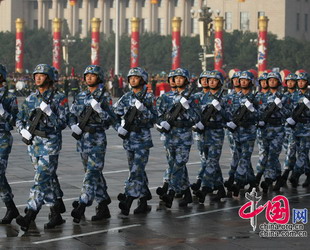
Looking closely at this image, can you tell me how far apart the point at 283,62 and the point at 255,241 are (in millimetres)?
78256

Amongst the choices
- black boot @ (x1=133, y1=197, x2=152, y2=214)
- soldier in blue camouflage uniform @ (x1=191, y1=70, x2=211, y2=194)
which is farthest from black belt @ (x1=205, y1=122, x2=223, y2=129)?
black boot @ (x1=133, y1=197, x2=152, y2=214)

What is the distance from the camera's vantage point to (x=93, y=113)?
12977 millimetres

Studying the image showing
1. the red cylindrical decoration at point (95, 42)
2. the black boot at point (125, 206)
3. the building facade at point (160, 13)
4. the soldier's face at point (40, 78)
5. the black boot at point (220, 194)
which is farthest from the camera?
the building facade at point (160, 13)

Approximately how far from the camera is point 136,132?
44.9 feet

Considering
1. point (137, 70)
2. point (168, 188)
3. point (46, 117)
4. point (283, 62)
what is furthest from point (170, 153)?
point (283, 62)

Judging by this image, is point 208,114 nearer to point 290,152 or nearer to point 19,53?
point 290,152

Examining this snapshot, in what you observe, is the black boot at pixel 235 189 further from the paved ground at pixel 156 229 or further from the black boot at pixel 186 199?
the black boot at pixel 186 199

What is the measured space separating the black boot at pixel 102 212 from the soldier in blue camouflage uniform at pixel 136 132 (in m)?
0.53

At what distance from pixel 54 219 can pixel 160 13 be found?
387 ft

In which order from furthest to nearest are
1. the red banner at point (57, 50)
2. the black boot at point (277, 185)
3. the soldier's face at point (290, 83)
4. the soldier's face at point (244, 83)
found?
the red banner at point (57, 50), the soldier's face at point (290, 83), the black boot at point (277, 185), the soldier's face at point (244, 83)

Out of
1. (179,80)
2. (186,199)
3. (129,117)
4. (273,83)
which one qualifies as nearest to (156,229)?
(129,117)

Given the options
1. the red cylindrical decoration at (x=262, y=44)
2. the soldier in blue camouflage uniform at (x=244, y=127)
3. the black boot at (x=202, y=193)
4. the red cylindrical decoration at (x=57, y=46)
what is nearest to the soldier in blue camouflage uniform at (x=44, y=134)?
the black boot at (x=202, y=193)

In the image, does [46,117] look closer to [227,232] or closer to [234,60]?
[227,232]

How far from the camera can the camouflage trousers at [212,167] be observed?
1520 cm
